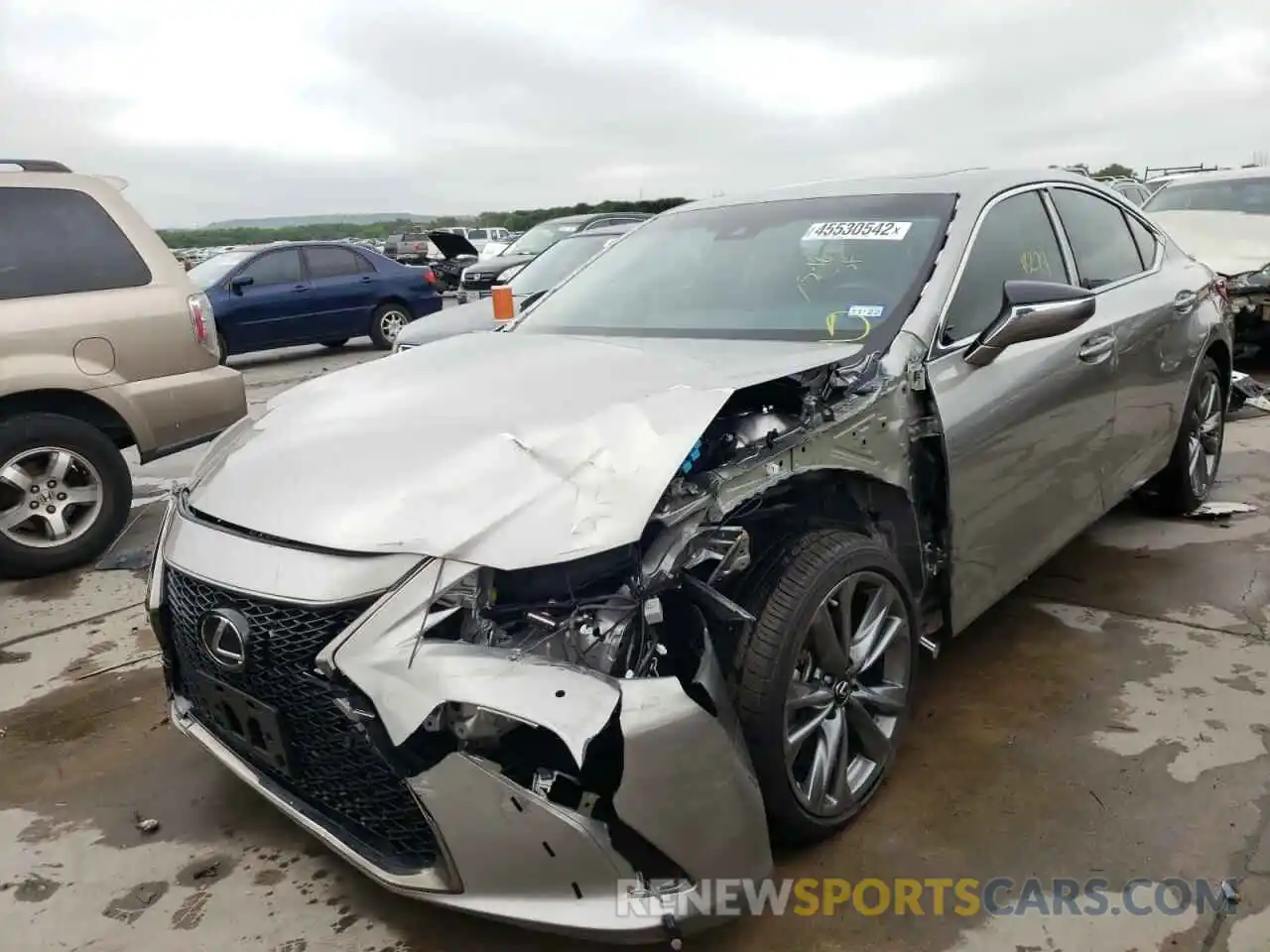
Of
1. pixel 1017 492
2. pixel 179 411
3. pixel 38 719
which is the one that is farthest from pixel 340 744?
pixel 179 411

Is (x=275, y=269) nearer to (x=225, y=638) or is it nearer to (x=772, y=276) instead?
(x=772, y=276)

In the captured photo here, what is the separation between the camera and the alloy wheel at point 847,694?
235cm

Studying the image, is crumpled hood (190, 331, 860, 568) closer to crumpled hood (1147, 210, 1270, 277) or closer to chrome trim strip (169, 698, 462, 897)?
chrome trim strip (169, 698, 462, 897)

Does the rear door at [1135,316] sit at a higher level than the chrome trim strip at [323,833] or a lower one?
higher

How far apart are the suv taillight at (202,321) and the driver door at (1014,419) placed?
3798mm

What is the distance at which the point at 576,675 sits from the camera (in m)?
1.86

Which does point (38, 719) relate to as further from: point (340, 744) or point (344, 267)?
point (344, 267)

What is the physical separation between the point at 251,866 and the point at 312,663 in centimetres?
85

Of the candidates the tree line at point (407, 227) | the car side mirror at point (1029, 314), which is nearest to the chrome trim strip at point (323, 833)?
the car side mirror at point (1029, 314)

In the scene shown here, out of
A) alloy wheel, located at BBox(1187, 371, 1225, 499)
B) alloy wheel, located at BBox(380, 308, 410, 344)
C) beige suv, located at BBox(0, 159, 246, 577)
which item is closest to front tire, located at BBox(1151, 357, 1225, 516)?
alloy wheel, located at BBox(1187, 371, 1225, 499)

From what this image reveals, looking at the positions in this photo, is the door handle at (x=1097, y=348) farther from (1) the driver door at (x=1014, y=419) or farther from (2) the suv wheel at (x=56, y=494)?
(2) the suv wheel at (x=56, y=494)

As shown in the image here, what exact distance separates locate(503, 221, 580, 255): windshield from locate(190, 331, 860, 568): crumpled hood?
11.3 metres

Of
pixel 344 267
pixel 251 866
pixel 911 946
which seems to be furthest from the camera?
pixel 344 267

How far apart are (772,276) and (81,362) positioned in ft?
11.3
